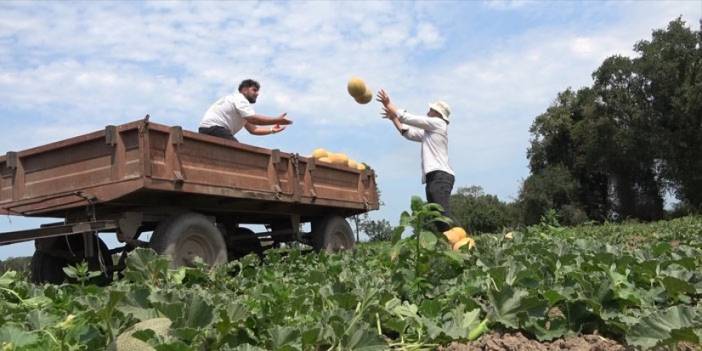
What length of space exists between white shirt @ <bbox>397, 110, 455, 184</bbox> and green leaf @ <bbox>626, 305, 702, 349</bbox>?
5.81 metres

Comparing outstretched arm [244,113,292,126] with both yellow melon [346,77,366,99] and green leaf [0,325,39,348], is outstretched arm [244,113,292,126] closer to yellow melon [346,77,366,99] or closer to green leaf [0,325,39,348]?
yellow melon [346,77,366,99]

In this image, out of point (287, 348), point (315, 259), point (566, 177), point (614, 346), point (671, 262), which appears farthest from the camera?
point (566, 177)

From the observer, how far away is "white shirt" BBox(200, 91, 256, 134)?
9016 millimetres

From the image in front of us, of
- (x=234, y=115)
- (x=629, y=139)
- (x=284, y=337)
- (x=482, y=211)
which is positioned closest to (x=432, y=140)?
(x=234, y=115)

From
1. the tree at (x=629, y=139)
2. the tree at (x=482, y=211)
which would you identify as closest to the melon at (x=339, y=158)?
the tree at (x=629, y=139)

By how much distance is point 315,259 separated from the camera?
639cm

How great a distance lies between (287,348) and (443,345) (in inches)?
30.9

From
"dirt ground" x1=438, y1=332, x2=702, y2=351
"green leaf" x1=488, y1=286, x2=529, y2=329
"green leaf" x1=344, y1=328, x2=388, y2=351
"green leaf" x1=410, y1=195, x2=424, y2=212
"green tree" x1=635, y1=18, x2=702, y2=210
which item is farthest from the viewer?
"green tree" x1=635, y1=18, x2=702, y2=210

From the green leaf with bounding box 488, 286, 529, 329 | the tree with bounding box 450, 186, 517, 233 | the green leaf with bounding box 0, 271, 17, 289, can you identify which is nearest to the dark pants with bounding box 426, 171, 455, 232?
the green leaf with bounding box 488, 286, 529, 329

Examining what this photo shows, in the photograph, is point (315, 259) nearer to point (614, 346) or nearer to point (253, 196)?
point (253, 196)

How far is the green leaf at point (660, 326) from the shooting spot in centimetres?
254

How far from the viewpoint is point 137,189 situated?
7.07 m

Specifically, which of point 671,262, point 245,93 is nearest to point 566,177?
point 245,93

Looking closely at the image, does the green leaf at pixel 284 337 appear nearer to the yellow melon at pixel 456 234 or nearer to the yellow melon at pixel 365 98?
the yellow melon at pixel 456 234
